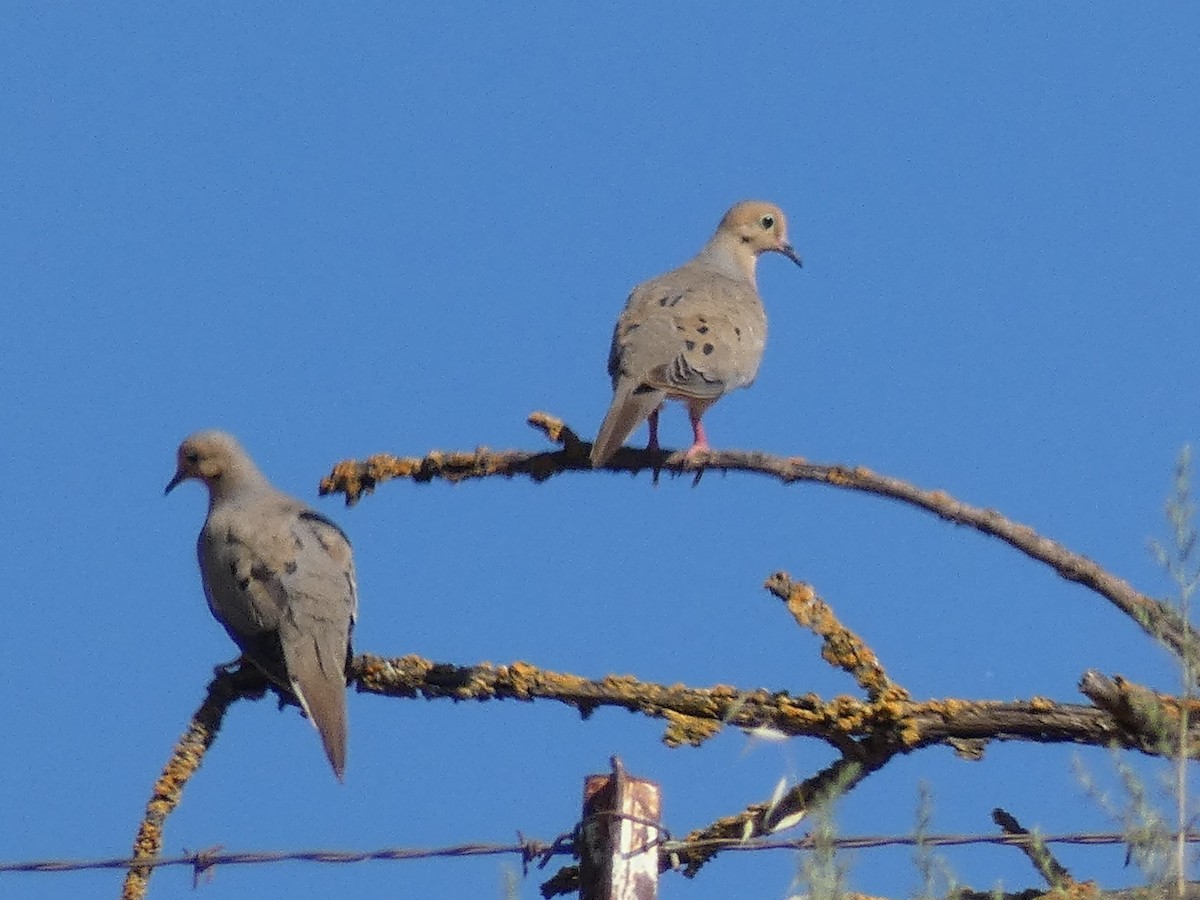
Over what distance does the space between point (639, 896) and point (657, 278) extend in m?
4.44

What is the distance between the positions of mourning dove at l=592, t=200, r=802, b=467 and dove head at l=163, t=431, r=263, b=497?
121 cm

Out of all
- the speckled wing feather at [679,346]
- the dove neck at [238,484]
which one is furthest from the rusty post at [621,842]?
the dove neck at [238,484]

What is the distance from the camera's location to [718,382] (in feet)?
21.8

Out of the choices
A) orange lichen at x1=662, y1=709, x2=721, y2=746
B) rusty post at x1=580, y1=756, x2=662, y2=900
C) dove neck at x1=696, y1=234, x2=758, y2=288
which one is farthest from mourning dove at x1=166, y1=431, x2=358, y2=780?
dove neck at x1=696, y1=234, x2=758, y2=288

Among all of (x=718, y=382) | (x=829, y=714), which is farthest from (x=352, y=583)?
(x=829, y=714)

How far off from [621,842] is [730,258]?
5342 millimetres

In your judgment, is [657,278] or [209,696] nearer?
[209,696]

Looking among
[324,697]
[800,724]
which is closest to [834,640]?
[800,724]

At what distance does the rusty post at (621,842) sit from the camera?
326cm

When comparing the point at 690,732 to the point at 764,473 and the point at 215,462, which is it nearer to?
the point at 764,473

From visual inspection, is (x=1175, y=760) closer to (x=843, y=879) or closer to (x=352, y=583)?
(x=843, y=879)

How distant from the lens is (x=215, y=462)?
662 cm

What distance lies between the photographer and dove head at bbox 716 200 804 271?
336 inches

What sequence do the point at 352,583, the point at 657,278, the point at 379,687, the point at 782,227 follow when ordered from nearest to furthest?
1. the point at 379,687
2. the point at 352,583
3. the point at 657,278
4. the point at 782,227
